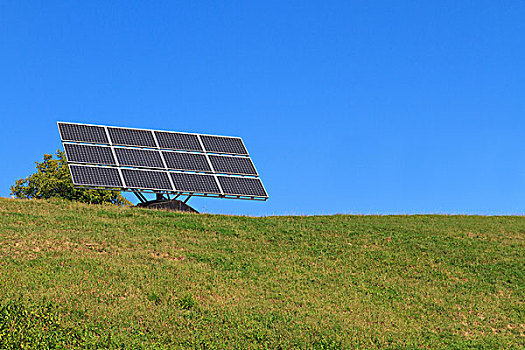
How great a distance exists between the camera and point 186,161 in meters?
42.4

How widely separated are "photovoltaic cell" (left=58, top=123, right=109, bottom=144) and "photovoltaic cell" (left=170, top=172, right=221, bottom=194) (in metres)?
5.49

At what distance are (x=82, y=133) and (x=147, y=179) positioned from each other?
5.80m

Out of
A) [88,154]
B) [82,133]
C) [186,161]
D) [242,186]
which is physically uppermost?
[82,133]

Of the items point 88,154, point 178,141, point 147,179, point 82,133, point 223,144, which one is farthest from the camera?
point 223,144

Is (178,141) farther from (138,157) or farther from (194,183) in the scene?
(194,183)

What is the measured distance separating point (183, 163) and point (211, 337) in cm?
2111

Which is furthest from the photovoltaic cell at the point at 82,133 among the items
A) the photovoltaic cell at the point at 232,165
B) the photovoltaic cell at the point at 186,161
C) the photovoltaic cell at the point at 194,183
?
the photovoltaic cell at the point at 232,165

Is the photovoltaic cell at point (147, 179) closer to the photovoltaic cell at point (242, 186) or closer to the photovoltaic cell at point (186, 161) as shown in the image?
the photovoltaic cell at point (186, 161)

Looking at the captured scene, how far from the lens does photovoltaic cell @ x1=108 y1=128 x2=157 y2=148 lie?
1672 inches

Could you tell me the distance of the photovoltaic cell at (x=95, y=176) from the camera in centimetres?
3825

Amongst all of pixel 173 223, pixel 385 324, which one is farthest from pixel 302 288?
pixel 173 223

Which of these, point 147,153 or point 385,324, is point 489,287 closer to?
point 385,324

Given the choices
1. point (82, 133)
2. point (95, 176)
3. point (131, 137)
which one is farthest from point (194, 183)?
point (82, 133)

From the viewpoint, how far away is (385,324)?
82.0ft
